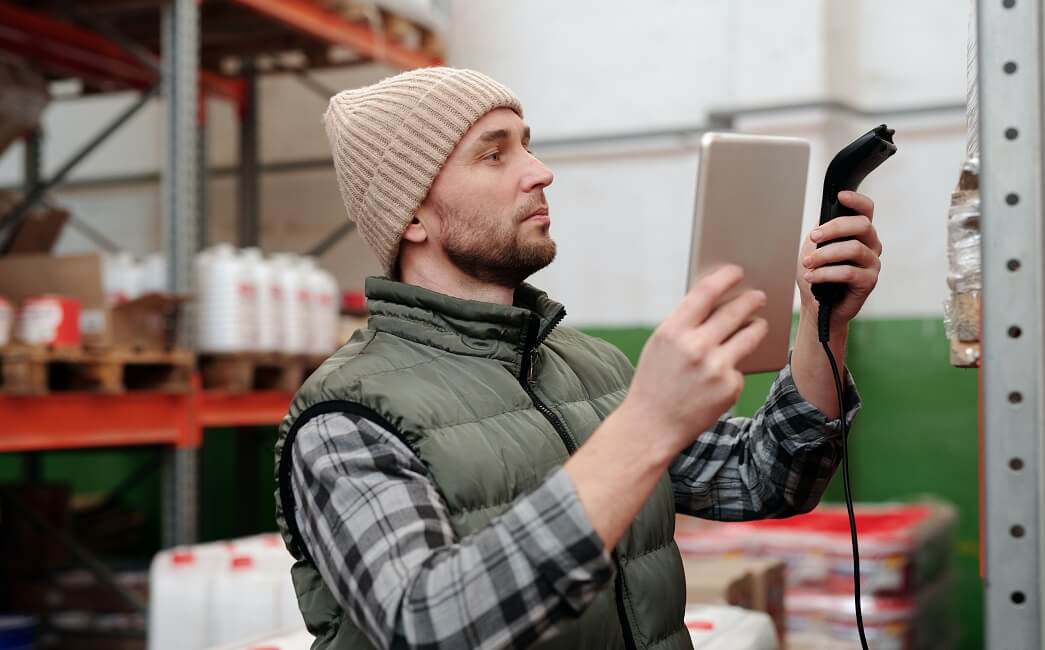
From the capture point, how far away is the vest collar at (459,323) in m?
1.88

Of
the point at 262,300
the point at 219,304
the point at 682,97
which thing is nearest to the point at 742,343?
the point at 219,304

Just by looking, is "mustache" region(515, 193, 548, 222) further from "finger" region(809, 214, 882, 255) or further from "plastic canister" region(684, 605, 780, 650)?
"plastic canister" region(684, 605, 780, 650)

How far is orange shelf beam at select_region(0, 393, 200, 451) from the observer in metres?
4.09

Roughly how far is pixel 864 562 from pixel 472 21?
515cm

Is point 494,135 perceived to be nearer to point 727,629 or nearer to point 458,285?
point 458,285

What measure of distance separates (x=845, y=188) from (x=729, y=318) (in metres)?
0.45

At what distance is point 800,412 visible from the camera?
1981mm

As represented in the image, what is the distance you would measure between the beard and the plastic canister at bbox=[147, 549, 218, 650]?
1967mm

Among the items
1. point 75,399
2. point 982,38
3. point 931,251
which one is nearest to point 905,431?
point 931,251

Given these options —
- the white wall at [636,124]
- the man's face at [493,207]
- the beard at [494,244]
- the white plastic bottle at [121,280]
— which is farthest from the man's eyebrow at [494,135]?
the white wall at [636,124]

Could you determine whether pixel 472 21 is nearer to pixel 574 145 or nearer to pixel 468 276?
pixel 574 145

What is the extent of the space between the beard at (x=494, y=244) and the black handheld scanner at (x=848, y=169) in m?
0.46

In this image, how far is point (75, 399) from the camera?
4367 millimetres

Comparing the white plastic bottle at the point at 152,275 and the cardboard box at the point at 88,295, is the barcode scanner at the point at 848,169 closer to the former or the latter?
the cardboard box at the point at 88,295
